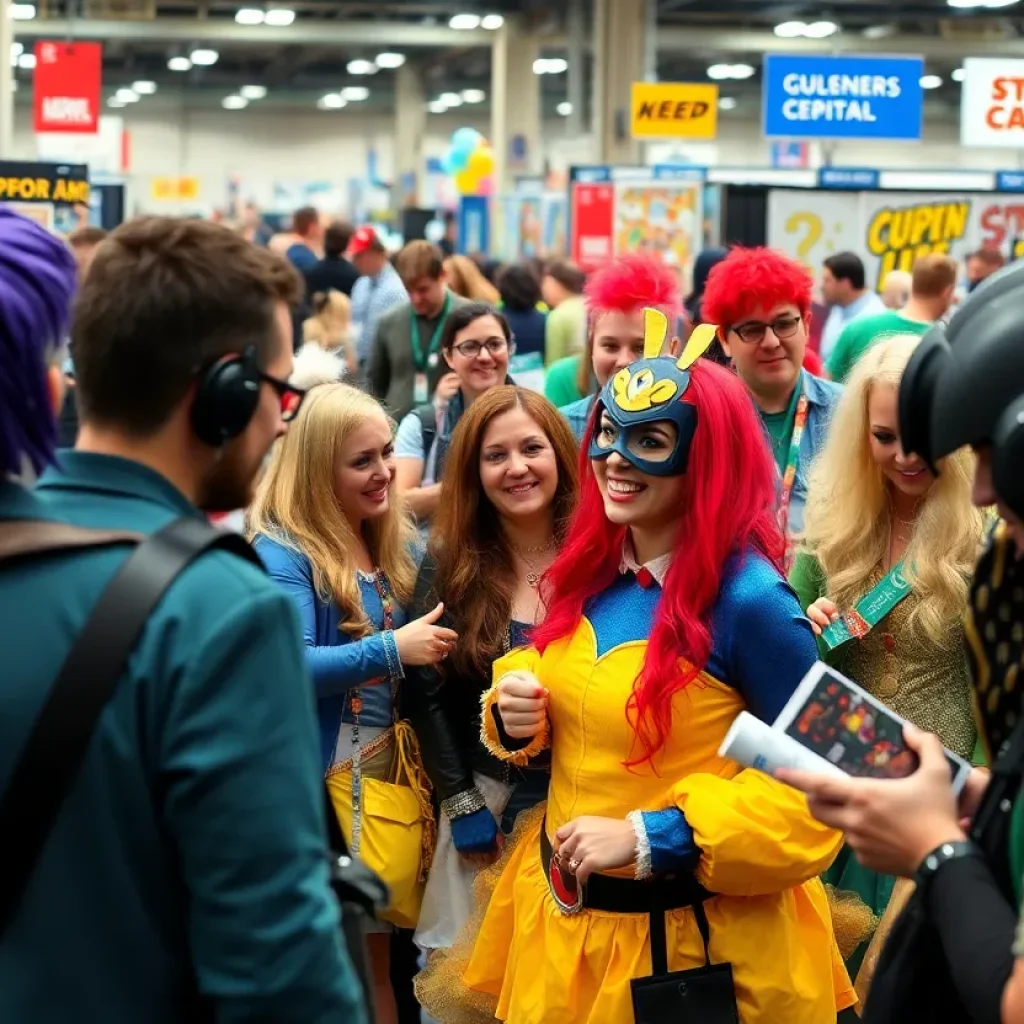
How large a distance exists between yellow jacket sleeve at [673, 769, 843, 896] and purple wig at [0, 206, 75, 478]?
1238mm

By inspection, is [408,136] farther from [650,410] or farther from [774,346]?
[650,410]

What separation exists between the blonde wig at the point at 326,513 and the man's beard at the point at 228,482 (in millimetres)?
1697

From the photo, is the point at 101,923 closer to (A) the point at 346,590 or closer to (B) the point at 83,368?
(B) the point at 83,368

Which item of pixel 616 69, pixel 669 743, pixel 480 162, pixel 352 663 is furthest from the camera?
pixel 480 162

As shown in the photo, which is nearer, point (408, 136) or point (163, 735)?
point (163, 735)

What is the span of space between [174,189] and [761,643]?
32765 mm

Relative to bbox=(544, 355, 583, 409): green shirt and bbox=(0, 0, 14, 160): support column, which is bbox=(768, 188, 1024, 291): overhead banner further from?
bbox=(544, 355, 583, 409): green shirt

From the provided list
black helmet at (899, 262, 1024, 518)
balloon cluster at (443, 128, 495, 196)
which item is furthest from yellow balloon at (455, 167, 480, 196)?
black helmet at (899, 262, 1024, 518)

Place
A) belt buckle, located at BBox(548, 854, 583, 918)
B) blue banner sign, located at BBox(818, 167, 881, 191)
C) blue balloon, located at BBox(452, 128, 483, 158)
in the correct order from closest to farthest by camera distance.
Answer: belt buckle, located at BBox(548, 854, 583, 918) → blue banner sign, located at BBox(818, 167, 881, 191) → blue balloon, located at BBox(452, 128, 483, 158)

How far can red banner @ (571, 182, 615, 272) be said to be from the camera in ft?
45.3

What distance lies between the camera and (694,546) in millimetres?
2635

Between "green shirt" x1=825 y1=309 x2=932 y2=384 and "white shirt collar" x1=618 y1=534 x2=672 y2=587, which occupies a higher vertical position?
"green shirt" x1=825 y1=309 x2=932 y2=384

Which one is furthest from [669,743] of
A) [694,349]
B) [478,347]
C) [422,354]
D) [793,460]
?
[422,354]

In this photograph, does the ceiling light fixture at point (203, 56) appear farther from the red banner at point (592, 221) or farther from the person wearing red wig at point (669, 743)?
the person wearing red wig at point (669, 743)
